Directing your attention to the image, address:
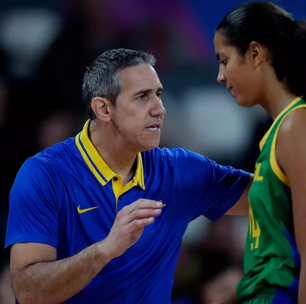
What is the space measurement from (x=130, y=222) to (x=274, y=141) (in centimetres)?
49

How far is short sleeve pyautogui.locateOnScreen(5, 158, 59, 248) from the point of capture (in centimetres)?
196

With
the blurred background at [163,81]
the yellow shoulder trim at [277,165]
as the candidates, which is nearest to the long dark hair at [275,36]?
the yellow shoulder trim at [277,165]

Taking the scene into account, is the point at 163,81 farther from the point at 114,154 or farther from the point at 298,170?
the point at 298,170

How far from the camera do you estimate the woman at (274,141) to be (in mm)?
1384

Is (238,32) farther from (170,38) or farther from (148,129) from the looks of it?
(170,38)

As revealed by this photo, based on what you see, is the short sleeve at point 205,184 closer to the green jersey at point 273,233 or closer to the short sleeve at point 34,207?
the short sleeve at point 34,207

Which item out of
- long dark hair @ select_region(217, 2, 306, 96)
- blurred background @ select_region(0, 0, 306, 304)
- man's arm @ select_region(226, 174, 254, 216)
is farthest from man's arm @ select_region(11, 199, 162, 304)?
blurred background @ select_region(0, 0, 306, 304)

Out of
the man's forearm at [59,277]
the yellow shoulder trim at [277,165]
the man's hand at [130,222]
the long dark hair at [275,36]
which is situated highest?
the long dark hair at [275,36]

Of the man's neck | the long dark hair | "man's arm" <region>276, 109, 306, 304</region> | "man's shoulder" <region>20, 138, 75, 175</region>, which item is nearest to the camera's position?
"man's arm" <region>276, 109, 306, 304</region>

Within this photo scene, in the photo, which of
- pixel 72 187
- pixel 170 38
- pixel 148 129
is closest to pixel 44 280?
pixel 72 187

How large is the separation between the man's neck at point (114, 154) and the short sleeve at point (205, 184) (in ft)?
0.62

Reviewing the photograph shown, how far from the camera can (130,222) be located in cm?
165

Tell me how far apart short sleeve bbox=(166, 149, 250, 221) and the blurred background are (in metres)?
1.00

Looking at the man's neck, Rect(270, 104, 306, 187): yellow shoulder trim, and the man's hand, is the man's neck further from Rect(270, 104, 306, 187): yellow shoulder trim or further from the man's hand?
Rect(270, 104, 306, 187): yellow shoulder trim
